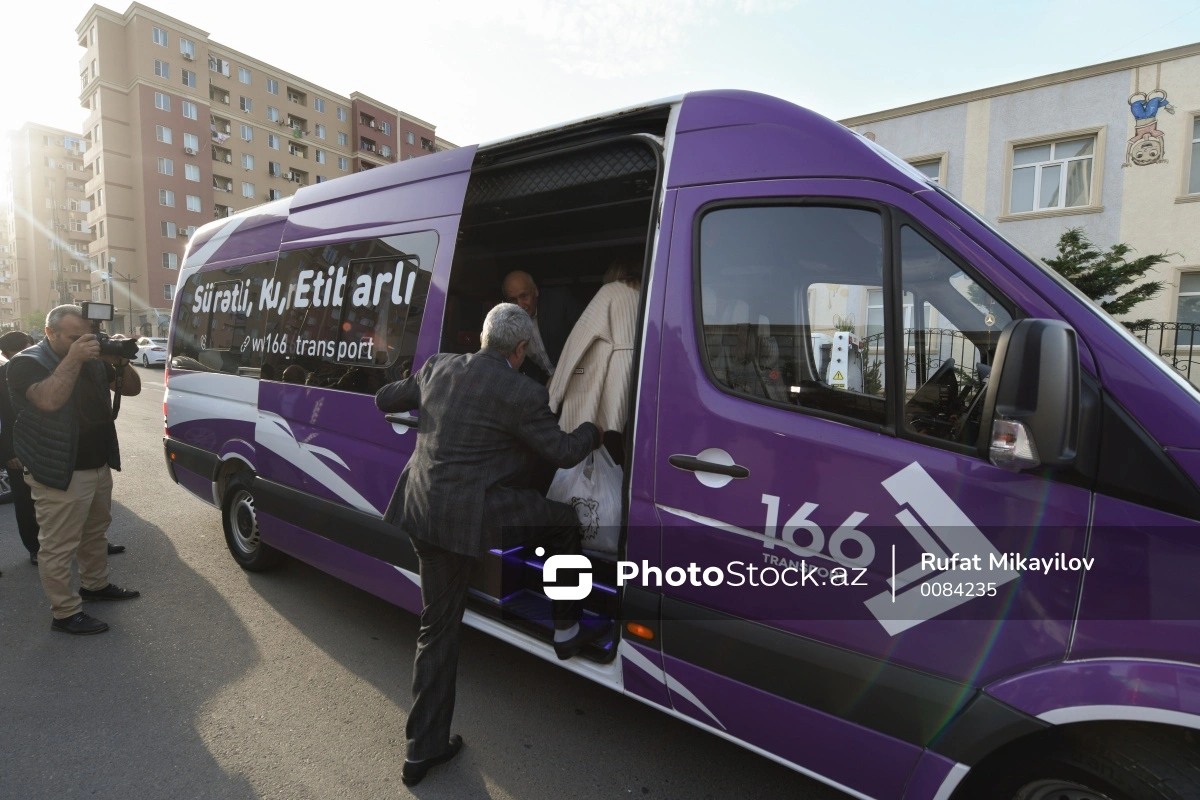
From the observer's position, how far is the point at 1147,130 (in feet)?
40.8

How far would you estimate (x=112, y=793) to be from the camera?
7.87 ft

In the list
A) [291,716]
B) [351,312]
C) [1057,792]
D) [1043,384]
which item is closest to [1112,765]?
[1057,792]

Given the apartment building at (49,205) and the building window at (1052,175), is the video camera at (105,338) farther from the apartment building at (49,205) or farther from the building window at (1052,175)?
the apartment building at (49,205)

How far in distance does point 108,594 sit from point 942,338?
5.04 meters

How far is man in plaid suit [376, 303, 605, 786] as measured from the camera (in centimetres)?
237

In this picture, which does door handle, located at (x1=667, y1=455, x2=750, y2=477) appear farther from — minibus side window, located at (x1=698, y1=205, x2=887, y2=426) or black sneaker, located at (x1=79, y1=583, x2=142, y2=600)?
black sneaker, located at (x1=79, y1=583, x2=142, y2=600)

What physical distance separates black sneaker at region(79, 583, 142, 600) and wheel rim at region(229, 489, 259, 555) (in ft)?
2.27

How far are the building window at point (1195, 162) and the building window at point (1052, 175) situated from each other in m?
1.56

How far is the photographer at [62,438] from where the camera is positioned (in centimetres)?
359

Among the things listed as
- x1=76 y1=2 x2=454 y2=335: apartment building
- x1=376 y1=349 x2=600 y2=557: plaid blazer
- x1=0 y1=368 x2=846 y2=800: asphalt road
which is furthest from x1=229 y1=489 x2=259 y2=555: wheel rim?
x1=76 y1=2 x2=454 y2=335: apartment building

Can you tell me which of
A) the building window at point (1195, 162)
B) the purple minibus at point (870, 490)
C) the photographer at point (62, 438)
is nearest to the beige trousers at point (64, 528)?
the photographer at point (62, 438)

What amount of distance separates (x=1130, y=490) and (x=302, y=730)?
127 inches

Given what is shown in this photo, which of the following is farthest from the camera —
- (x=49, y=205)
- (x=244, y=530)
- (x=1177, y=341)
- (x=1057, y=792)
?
(x=49, y=205)

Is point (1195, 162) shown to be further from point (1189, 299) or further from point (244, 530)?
point (244, 530)
